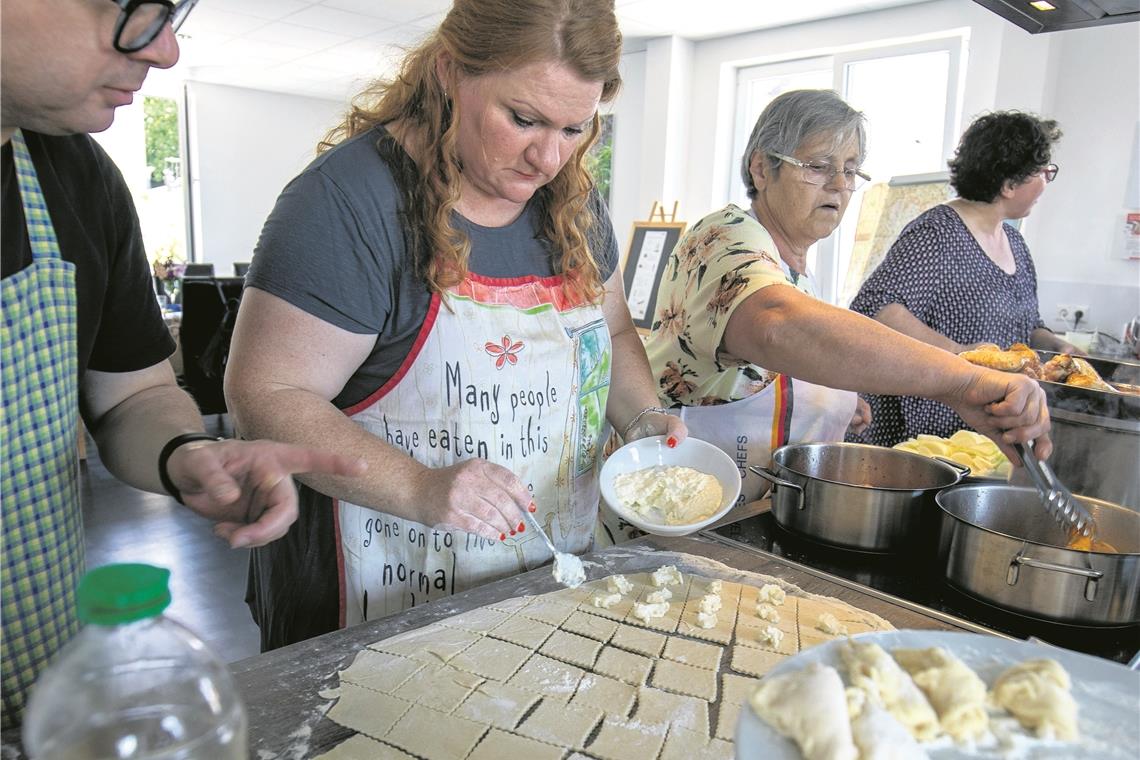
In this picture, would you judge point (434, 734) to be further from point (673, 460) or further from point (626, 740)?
point (673, 460)

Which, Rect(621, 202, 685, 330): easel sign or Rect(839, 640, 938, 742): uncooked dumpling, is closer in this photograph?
Rect(839, 640, 938, 742): uncooked dumpling

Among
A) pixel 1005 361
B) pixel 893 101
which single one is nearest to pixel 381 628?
pixel 1005 361

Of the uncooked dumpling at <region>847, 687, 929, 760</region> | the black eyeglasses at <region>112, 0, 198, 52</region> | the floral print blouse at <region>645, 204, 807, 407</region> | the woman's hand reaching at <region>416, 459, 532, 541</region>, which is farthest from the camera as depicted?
the floral print blouse at <region>645, 204, 807, 407</region>

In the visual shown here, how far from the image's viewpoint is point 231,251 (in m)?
9.77

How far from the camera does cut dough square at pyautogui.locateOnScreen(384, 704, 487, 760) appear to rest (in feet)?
3.23

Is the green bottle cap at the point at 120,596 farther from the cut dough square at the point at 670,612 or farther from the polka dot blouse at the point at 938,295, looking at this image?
the polka dot blouse at the point at 938,295

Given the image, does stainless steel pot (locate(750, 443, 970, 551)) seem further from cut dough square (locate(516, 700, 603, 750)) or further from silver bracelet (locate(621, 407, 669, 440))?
cut dough square (locate(516, 700, 603, 750))

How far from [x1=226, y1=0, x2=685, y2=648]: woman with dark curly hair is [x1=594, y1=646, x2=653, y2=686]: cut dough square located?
238 millimetres

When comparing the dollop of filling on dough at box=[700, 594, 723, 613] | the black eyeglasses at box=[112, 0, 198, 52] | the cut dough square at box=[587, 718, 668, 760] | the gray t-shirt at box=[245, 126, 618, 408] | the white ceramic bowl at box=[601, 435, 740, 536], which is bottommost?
the cut dough square at box=[587, 718, 668, 760]

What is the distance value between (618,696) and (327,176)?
94cm

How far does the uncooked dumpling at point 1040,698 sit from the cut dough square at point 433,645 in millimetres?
794

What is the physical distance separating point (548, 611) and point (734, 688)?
33cm

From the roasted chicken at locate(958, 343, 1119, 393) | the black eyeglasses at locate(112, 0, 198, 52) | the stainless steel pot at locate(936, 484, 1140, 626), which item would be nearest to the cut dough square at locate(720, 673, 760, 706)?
the stainless steel pot at locate(936, 484, 1140, 626)

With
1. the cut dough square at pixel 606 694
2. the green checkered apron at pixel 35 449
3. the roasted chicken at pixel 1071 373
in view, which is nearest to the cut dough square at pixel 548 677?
the cut dough square at pixel 606 694
